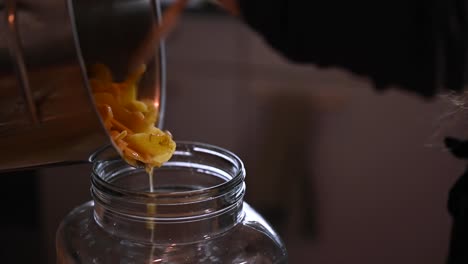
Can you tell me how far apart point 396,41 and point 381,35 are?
15 mm

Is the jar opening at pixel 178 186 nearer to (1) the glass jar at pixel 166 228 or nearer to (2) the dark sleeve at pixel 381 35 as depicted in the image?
(1) the glass jar at pixel 166 228

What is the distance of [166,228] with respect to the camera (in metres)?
0.62

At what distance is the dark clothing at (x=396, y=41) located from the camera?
689mm

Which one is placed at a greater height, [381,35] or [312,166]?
[381,35]

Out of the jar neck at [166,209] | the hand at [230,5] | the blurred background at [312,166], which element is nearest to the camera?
the jar neck at [166,209]

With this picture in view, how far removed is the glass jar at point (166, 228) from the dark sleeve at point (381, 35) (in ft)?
0.57

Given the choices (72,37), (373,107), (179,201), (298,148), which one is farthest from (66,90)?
(373,107)

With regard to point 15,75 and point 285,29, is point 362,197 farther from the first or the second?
point 15,75

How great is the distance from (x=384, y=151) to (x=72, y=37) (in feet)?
2.26

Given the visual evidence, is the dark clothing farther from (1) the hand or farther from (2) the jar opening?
(2) the jar opening

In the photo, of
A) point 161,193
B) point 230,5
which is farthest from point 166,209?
point 230,5

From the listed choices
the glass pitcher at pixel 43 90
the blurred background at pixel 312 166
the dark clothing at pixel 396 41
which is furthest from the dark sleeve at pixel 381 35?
the glass pitcher at pixel 43 90

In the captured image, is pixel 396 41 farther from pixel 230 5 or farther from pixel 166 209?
pixel 166 209

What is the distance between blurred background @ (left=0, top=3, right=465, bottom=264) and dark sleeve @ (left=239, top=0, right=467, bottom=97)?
0.51 feet
